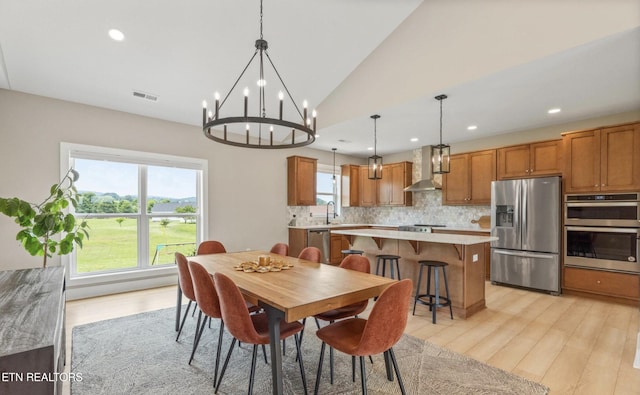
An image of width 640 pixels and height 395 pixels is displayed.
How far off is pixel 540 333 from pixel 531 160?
299 cm

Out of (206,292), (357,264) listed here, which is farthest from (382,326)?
(206,292)

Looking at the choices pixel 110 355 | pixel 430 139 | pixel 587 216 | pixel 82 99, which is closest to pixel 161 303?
pixel 110 355

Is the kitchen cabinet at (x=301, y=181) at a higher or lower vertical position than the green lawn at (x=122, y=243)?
higher

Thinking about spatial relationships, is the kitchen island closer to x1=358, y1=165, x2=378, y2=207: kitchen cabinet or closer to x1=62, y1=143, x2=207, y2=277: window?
x1=358, y1=165, x2=378, y2=207: kitchen cabinet

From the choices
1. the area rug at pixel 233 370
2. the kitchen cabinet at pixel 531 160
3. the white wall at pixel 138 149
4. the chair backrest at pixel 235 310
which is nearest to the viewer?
the chair backrest at pixel 235 310

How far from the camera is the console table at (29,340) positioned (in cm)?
94

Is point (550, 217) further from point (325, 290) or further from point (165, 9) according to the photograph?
point (165, 9)

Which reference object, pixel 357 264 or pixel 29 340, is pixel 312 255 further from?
pixel 29 340

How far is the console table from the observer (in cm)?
94

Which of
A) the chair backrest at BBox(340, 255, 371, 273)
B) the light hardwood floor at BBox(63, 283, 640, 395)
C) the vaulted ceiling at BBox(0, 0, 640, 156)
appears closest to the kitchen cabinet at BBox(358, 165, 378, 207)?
the vaulted ceiling at BBox(0, 0, 640, 156)

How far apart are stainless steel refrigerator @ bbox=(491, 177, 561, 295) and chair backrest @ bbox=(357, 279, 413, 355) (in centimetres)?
392

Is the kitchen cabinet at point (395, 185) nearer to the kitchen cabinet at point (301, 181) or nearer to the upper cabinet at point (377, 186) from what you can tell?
the upper cabinet at point (377, 186)

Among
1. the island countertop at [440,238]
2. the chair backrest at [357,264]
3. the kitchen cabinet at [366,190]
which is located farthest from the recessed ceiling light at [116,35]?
the kitchen cabinet at [366,190]

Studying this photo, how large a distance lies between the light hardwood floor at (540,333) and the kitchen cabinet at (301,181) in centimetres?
→ 283
